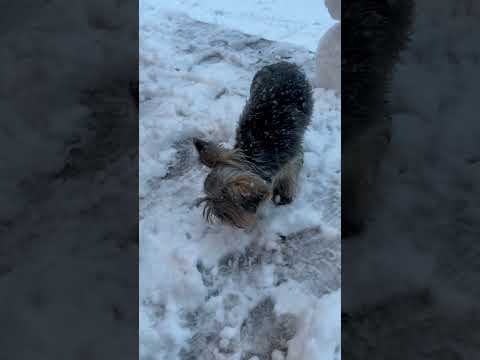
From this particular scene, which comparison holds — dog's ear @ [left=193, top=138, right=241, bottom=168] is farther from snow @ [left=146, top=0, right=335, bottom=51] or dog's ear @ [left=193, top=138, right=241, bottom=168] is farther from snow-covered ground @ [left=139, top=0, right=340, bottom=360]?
snow @ [left=146, top=0, right=335, bottom=51]

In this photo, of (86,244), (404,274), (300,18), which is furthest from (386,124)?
(300,18)

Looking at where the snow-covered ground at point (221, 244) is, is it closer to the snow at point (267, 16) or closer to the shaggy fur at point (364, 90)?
the snow at point (267, 16)

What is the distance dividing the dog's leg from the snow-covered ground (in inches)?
2.8

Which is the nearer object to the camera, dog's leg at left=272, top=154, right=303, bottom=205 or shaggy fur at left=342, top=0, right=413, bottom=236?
shaggy fur at left=342, top=0, right=413, bottom=236

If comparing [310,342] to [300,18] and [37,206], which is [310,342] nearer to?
[37,206]

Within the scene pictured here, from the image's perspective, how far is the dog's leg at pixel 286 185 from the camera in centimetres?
303

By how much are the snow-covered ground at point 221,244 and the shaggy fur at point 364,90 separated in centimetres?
182

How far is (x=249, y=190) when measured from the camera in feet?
8.36

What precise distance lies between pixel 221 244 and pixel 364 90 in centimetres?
243

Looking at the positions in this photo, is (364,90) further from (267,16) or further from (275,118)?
(267,16)

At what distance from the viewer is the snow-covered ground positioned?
2455mm

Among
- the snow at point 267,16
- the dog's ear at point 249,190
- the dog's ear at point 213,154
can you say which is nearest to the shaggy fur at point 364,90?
the dog's ear at point 249,190

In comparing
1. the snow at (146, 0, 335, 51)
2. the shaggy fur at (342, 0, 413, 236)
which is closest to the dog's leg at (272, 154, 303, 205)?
the snow at (146, 0, 335, 51)

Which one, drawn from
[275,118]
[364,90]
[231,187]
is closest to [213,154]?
[231,187]
